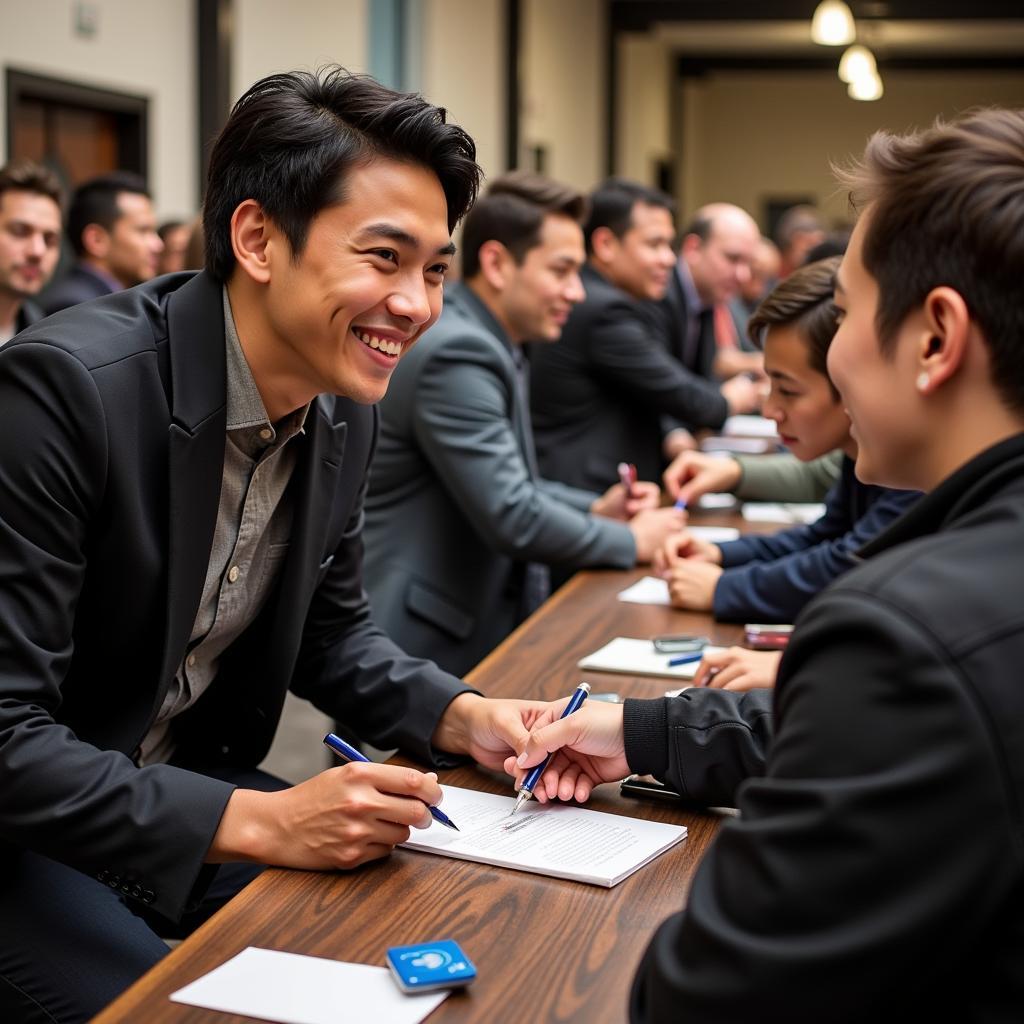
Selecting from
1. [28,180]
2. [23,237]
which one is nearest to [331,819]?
[23,237]

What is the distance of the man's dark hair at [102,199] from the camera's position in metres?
5.33

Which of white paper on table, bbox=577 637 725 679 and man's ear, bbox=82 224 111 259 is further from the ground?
man's ear, bbox=82 224 111 259

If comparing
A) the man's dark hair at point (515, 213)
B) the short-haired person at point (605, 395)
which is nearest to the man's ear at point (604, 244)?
the short-haired person at point (605, 395)

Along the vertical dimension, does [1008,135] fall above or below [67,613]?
above

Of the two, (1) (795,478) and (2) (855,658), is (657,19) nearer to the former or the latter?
(1) (795,478)

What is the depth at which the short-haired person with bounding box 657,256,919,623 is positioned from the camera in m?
2.32

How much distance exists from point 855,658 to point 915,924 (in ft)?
0.49

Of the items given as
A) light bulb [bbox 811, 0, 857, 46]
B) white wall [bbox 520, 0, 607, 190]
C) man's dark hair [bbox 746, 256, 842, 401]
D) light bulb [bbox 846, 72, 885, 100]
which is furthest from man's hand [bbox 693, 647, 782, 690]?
light bulb [bbox 846, 72, 885, 100]

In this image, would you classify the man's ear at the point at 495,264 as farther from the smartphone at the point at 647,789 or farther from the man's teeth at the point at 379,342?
the smartphone at the point at 647,789

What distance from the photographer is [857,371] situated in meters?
0.95

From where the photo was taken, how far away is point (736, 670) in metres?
1.80

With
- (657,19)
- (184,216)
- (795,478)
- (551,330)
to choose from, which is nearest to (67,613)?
(551,330)

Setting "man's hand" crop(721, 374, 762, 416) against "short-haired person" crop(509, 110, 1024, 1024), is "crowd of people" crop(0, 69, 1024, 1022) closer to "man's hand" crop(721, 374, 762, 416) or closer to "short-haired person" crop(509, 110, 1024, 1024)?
"short-haired person" crop(509, 110, 1024, 1024)

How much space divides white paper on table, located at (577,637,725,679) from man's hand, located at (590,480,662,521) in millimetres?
1180
